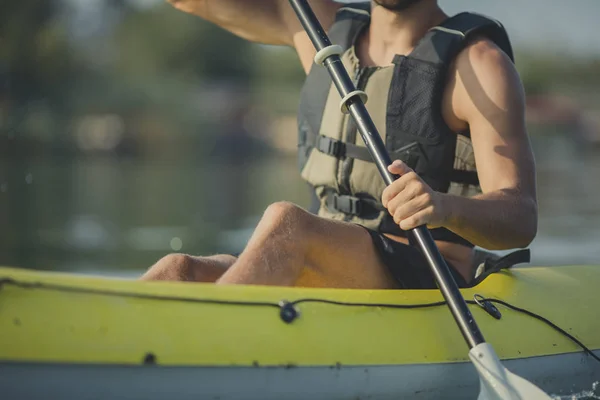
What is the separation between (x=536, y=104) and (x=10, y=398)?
Result: 3093 cm

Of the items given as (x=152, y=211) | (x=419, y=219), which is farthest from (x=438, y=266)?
(x=152, y=211)

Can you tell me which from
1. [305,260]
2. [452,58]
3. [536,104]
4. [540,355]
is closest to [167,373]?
[305,260]

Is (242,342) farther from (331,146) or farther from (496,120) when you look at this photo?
(496,120)

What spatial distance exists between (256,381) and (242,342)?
0.11m

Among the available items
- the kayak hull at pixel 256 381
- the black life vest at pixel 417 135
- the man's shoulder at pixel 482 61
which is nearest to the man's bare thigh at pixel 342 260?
the black life vest at pixel 417 135

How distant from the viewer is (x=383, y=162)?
2.89m

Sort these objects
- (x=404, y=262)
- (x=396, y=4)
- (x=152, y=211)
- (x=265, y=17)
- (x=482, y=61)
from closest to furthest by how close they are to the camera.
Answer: (x=404, y=262) → (x=482, y=61) → (x=396, y=4) → (x=265, y=17) → (x=152, y=211)

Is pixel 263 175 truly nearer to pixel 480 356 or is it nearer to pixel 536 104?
pixel 480 356

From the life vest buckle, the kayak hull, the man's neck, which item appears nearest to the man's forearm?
the kayak hull

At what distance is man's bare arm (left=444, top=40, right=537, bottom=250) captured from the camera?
2.91 metres

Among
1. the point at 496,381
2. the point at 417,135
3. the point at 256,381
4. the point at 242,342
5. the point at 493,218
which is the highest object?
the point at 417,135

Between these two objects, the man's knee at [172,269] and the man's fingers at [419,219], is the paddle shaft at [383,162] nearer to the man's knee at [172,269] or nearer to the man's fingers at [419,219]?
the man's fingers at [419,219]

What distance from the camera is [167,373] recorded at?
236 cm

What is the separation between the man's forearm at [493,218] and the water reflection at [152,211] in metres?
3.87
